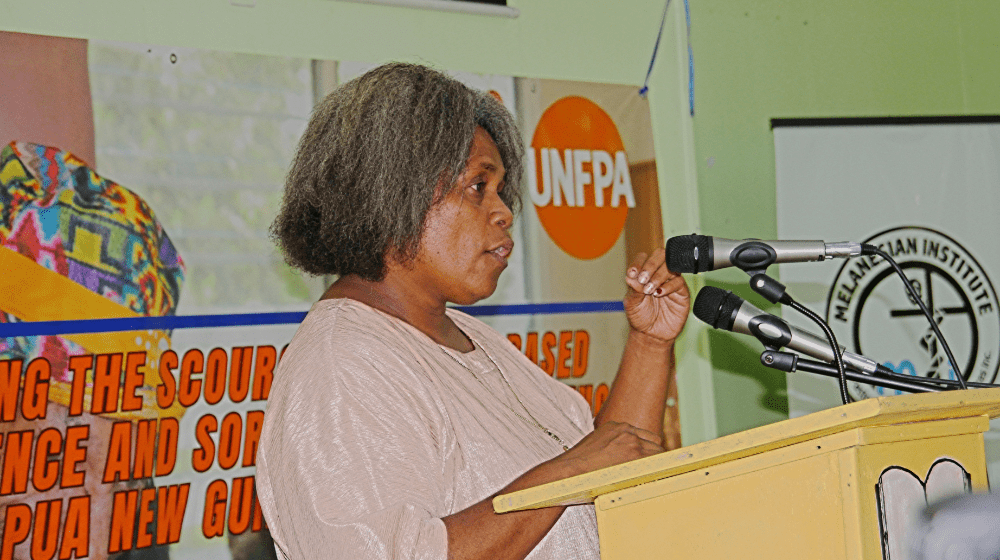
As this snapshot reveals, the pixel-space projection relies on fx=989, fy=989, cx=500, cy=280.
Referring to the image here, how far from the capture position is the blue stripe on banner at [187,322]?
2158 millimetres

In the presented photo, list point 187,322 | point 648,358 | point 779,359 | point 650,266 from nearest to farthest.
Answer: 1. point 779,359
2. point 650,266
3. point 648,358
4. point 187,322

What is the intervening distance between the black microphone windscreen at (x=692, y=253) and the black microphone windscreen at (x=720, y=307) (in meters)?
0.04

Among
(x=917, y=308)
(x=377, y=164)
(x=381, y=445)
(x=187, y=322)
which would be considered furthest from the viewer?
(x=917, y=308)

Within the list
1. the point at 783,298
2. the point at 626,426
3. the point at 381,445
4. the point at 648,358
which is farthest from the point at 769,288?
the point at 381,445

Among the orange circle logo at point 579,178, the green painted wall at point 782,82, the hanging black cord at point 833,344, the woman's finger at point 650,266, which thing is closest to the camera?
the hanging black cord at point 833,344

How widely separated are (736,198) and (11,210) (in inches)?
84.1

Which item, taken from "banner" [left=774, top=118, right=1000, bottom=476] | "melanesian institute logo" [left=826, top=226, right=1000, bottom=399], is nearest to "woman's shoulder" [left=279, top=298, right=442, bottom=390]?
"banner" [left=774, top=118, right=1000, bottom=476]

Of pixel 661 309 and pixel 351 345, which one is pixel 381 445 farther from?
pixel 661 309

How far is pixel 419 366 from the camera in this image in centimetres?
135

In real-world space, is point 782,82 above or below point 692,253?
above

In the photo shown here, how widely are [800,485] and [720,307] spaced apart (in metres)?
0.45

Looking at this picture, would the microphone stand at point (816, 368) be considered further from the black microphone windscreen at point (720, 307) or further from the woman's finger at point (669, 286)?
the woman's finger at point (669, 286)

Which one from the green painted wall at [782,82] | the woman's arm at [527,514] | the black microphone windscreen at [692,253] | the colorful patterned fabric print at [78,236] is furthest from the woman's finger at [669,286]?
the green painted wall at [782,82]

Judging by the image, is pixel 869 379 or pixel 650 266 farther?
pixel 650 266
